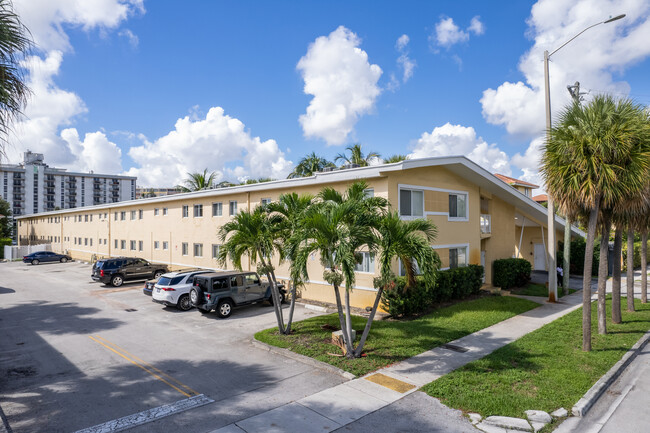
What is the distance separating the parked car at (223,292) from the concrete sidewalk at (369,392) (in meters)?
8.23

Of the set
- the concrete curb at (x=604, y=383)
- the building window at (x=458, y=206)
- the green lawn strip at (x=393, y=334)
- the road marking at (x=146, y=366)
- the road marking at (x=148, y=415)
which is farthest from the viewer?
the building window at (x=458, y=206)

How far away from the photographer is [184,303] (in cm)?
1705

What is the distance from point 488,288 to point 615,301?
23.9 feet

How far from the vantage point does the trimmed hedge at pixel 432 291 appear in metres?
14.6

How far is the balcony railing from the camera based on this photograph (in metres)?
22.3

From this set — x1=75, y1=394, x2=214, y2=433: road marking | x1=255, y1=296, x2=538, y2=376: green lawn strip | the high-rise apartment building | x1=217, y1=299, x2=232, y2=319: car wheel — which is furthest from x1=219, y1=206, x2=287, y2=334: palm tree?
the high-rise apartment building

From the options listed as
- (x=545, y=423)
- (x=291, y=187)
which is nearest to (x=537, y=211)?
(x=291, y=187)

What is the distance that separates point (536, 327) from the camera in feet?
45.0

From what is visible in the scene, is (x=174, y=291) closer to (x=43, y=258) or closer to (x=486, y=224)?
(x=486, y=224)

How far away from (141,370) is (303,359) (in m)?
4.20

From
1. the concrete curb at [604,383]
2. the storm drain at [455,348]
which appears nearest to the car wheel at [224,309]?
the storm drain at [455,348]

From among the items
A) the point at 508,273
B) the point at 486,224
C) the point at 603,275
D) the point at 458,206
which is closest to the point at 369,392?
the point at 603,275

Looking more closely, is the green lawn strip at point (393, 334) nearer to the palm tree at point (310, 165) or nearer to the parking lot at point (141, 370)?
the parking lot at point (141, 370)

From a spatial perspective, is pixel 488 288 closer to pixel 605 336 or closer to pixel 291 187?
pixel 605 336
